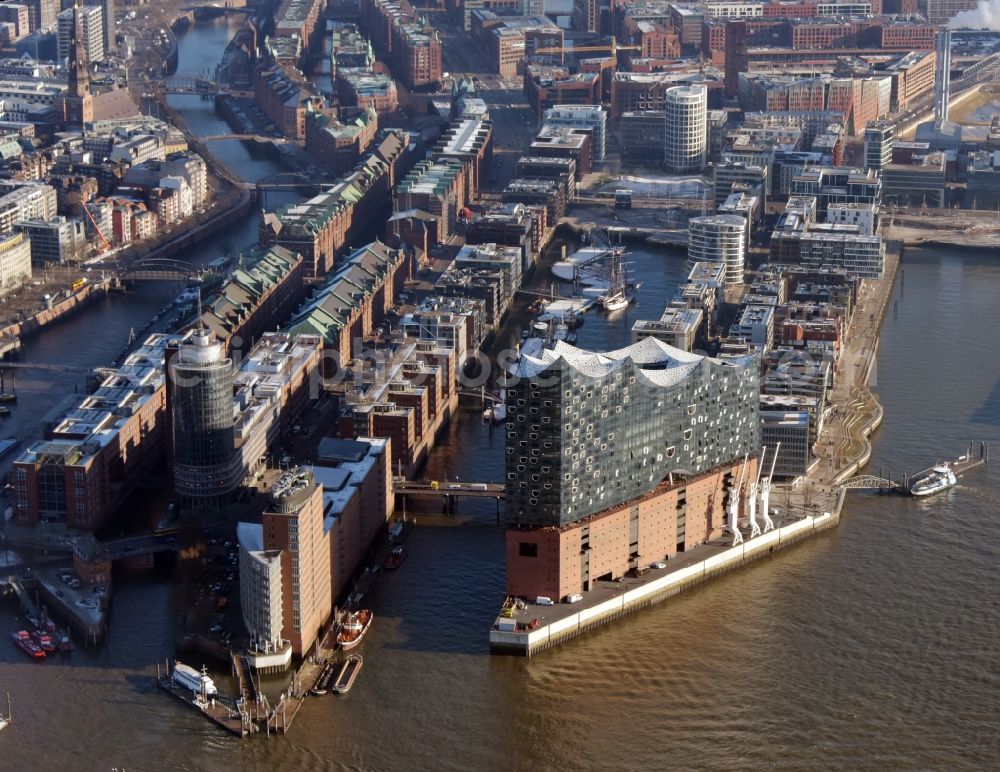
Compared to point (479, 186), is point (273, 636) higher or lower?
lower

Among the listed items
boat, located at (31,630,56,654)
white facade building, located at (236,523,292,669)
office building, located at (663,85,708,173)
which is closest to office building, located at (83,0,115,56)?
office building, located at (663,85,708,173)

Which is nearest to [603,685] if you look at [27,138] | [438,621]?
[438,621]

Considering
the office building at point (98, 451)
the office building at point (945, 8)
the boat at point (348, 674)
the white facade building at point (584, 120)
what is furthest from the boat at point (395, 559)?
the office building at point (945, 8)

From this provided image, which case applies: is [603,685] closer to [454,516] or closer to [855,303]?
[454,516]

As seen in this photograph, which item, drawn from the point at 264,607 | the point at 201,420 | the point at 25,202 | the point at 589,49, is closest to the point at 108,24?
the point at 589,49

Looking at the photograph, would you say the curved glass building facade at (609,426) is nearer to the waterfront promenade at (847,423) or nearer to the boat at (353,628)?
the waterfront promenade at (847,423)

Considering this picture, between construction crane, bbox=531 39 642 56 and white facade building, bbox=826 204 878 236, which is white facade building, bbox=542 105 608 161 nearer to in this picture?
construction crane, bbox=531 39 642 56

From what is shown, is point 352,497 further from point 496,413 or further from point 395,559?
point 496,413
